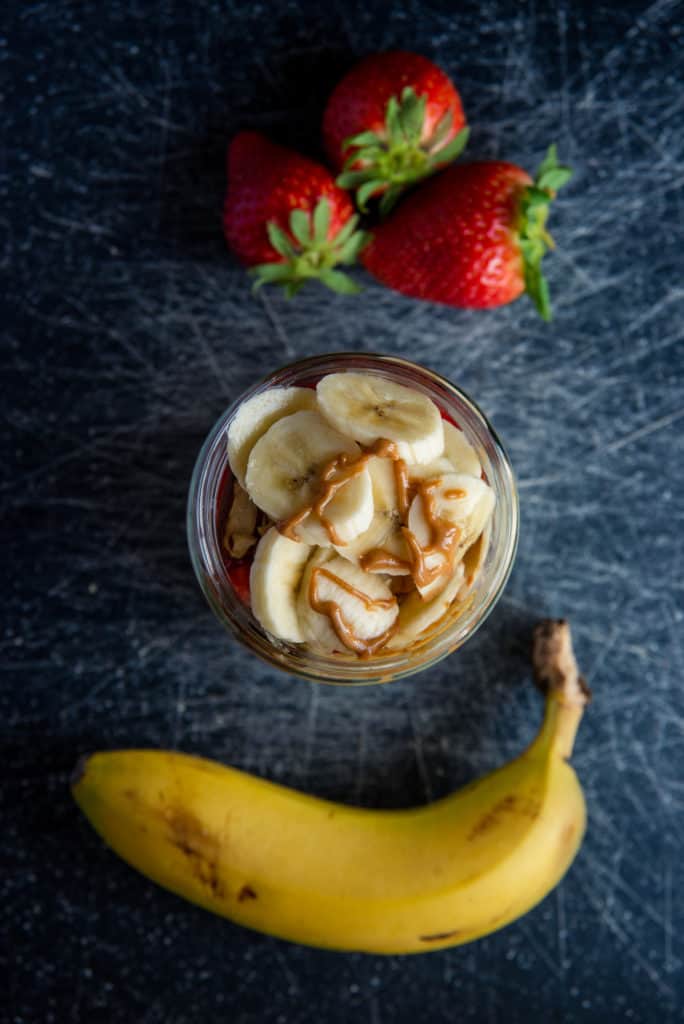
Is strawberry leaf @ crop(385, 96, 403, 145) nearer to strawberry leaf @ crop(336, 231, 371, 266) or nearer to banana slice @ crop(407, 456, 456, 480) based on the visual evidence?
strawberry leaf @ crop(336, 231, 371, 266)

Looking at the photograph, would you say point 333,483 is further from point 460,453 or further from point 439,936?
point 439,936

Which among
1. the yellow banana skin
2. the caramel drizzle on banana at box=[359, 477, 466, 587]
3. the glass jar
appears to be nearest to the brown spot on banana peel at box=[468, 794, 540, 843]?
the yellow banana skin

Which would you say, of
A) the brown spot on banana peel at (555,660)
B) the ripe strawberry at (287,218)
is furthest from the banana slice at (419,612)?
the ripe strawberry at (287,218)

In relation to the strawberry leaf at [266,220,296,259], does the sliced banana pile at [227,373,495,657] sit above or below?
below

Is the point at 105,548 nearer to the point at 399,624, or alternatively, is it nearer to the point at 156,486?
the point at 156,486

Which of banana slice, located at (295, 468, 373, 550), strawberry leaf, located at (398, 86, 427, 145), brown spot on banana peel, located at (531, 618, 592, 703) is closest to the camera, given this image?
banana slice, located at (295, 468, 373, 550)

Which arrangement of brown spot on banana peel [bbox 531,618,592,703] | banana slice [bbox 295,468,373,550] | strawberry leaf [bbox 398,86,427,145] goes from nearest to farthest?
banana slice [bbox 295,468,373,550]
strawberry leaf [bbox 398,86,427,145]
brown spot on banana peel [bbox 531,618,592,703]

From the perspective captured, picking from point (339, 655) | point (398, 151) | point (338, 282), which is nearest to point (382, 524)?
point (339, 655)

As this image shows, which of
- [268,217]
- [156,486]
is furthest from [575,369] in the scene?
[156,486]
